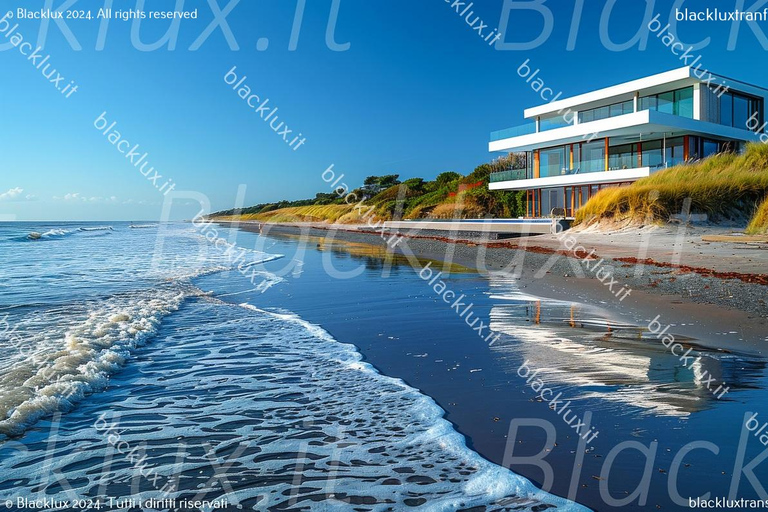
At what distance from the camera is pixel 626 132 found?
27.4 metres

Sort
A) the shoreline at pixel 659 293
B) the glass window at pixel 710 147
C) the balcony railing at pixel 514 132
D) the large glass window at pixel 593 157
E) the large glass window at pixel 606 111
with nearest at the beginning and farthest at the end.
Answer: the shoreline at pixel 659 293, the glass window at pixel 710 147, the large glass window at pixel 593 157, the large glass window at pixel 606 111, the balcony railing at pixel 514 132

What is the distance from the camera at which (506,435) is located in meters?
3.67

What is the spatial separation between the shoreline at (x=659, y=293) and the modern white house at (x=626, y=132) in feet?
39.5

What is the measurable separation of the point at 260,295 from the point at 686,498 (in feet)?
31.3

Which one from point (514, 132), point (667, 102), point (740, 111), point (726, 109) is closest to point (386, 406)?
point (667, 102)

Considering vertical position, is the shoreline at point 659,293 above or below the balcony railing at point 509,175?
below

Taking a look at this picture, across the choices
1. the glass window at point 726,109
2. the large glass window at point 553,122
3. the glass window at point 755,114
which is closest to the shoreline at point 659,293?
the glass window at point 726,109

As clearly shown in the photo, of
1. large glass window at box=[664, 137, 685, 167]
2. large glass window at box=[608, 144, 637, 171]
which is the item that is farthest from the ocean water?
large glass window at box=[664, 137, 685, 167]

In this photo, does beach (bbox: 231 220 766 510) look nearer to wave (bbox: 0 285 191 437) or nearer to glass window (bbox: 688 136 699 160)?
wave (bbox: 0 285 191 437)

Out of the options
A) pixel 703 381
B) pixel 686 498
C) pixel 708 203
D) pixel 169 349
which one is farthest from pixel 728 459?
pixel 708 203

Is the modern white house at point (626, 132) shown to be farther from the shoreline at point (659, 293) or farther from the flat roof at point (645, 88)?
Result: the shoreline at point (659, 293)

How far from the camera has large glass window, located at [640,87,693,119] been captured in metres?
27.1

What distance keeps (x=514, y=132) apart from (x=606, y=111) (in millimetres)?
5694

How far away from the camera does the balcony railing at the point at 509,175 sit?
33719mm
